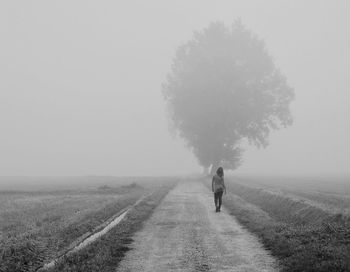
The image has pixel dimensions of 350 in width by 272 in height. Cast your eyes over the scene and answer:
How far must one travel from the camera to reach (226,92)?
196 feet

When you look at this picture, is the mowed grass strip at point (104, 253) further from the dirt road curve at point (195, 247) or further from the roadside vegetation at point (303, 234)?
the roadside vegetation at point (303, 234)

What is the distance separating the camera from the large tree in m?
59.8

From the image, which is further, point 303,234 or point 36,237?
point 36,237

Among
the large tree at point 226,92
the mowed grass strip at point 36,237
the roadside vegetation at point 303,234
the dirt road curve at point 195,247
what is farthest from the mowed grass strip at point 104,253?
the large tree at point 226,92

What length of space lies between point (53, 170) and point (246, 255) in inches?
7634

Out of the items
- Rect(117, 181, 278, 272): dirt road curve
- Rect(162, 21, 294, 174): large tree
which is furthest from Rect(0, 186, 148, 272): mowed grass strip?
Rect(162, 21, 294, 174): large tree

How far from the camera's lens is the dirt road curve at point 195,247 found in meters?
11.5

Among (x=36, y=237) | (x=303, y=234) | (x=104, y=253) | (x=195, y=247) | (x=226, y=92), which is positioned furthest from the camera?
(x=226, y=92)

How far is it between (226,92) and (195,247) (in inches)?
1858

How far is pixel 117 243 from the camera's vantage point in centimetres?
1457

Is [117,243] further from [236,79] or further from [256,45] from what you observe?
[256,45]

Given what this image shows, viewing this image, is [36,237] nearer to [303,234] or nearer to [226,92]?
[303,234]

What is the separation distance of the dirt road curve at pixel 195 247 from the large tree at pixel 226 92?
3899 cm

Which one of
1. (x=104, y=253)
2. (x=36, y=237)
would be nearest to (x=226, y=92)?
(x=36, y=237)
